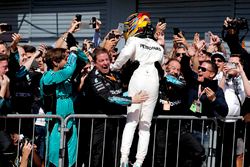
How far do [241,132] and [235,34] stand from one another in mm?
1605

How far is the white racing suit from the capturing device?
770cm

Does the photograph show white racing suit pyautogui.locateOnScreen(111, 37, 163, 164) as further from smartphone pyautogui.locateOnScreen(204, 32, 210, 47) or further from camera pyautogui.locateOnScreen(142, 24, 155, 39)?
smartphone pyautogui.locateOnScreen(204, 32, 210, 47)

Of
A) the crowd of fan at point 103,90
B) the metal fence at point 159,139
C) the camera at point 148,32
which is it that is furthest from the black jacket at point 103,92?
the camera at point 148,32

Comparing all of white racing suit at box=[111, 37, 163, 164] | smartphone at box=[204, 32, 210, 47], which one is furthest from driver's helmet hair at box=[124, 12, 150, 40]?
smartphone at box=[204, 32, 210, 47]

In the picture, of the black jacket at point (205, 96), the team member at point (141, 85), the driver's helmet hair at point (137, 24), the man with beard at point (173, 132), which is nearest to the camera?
the team member at point (141, 85)

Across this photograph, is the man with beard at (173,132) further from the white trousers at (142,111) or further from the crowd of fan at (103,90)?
the white trousers at (142,111)

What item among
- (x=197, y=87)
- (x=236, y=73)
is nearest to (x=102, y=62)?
(x=197, y=87)

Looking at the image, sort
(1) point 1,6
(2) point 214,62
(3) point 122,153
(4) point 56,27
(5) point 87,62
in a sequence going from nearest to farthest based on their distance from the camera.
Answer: (3) point 122,153 → (5) point 87,62 → (2) point 214,62 → (4) point 56,27 → (1) point 1,6

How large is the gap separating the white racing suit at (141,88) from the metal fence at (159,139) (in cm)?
34

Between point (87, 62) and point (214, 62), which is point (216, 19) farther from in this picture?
point (87, 62)

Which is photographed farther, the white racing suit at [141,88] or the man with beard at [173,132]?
the man with beard at [173,132]

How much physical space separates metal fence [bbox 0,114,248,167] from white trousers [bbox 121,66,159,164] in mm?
336

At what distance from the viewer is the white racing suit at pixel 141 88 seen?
7703 millimetres

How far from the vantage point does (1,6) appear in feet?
53.6
